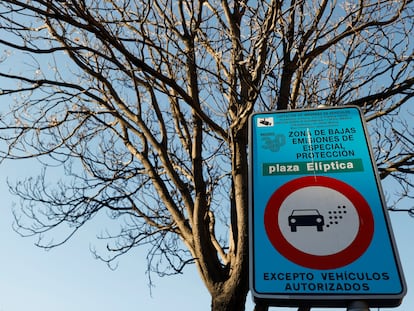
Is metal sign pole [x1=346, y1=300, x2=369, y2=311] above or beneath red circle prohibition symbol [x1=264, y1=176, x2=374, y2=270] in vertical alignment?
beneath

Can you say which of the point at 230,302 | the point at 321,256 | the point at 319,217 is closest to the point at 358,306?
the point at 321,256

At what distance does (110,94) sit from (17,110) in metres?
1.10

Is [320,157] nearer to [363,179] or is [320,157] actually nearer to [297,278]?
[363,179]

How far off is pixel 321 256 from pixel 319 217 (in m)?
0.13

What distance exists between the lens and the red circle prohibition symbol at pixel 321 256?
3.90 feet

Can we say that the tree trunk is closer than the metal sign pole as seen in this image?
No

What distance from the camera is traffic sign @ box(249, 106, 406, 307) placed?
45.4 inches

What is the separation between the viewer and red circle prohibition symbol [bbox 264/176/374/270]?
1188 millimetres

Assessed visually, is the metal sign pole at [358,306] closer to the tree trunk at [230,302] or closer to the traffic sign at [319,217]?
the traffic sign at [319,217]

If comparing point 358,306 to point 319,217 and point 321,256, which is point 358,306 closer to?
point 321,256

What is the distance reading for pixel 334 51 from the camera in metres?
4.63

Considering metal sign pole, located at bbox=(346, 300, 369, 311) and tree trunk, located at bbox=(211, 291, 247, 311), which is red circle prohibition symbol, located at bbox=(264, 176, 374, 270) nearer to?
metal sign pole, located at bbox=(346, 300, 369, 311)

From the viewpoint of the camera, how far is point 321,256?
119cm

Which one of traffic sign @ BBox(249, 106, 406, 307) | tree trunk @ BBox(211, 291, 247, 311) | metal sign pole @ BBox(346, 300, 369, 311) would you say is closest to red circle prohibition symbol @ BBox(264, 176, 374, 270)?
traffic sign @ BBox(249, 106, 406, 307)
